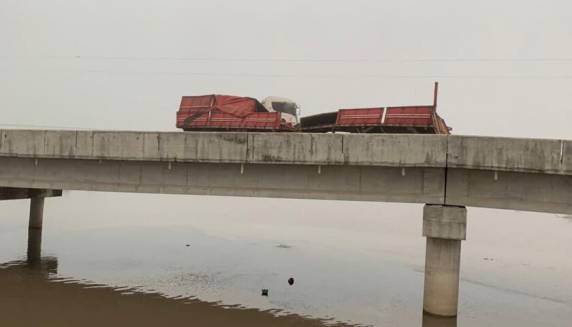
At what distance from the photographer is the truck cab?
1033 inches

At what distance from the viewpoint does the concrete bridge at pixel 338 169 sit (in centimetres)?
1534

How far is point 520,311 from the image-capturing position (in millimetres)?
18328

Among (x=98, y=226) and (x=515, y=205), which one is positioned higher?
(x=515, y=205)

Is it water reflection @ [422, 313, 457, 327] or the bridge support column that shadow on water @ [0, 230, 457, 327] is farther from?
the bridge support column

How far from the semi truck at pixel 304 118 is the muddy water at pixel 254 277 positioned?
7318 millimetres

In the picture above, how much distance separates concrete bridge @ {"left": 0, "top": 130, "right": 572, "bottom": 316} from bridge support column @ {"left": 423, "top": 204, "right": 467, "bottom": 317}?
0.03 m

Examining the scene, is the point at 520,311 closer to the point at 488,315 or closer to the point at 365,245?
the point at 488,315

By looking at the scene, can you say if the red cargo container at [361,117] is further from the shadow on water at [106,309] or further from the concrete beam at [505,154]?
the shadow on water at [106,309]

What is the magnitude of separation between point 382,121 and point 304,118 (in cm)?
400

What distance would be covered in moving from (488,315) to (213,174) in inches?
470

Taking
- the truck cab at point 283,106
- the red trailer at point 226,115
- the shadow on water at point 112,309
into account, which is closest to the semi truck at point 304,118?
the red trailer at point 226,115

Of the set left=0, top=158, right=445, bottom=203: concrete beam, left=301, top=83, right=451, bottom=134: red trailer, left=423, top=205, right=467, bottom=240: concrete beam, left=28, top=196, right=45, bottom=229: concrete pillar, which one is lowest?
left=28, top=196, right=45, bottom=229: concrete pillar

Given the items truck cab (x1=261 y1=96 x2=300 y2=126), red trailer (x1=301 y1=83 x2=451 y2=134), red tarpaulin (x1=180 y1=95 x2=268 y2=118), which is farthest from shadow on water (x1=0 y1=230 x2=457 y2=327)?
truck cab (x1=261 y1=96 x2=300 y2=126)

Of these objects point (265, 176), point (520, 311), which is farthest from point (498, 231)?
point (265, 176)
